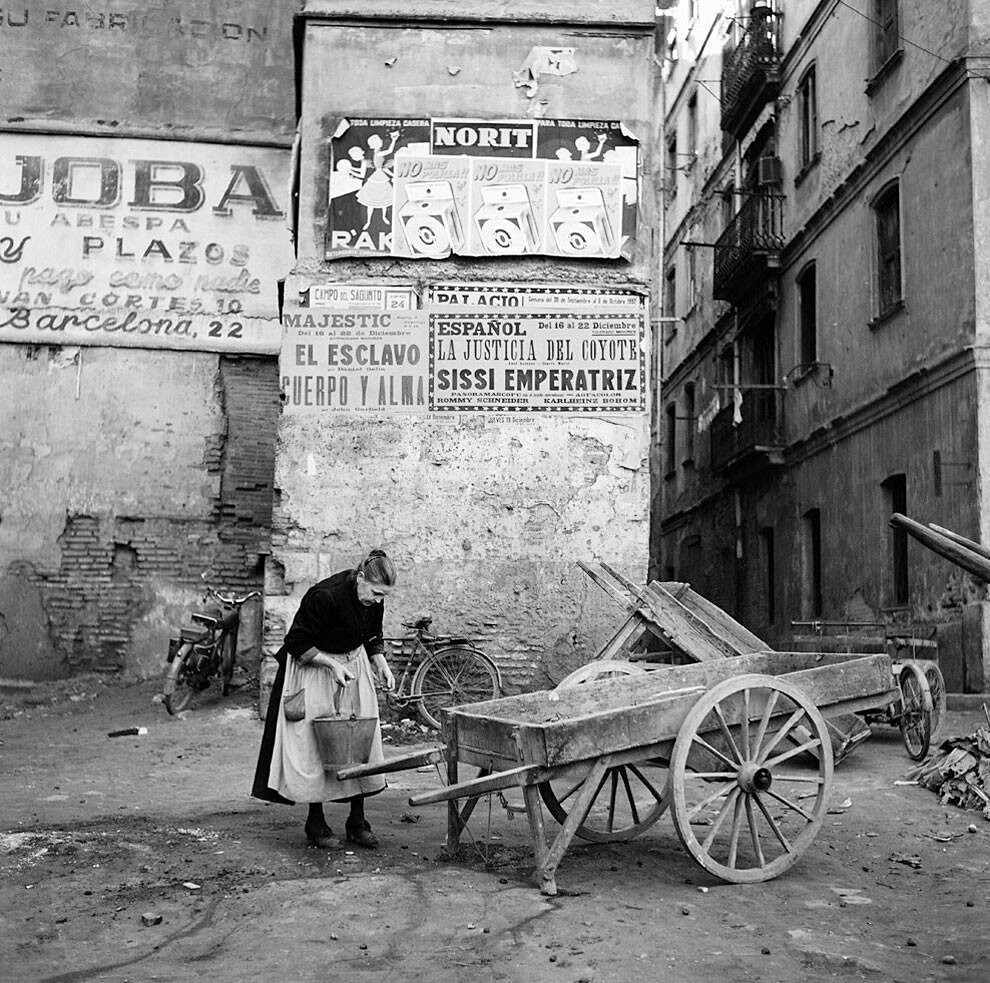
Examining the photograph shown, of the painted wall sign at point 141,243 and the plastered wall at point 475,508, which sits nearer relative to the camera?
the plastered wall at point 475,508

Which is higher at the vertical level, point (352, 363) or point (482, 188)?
point (482, 188)

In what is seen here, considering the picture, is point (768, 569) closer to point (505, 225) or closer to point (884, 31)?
point (884, 31)

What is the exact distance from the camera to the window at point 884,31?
15.7 metres

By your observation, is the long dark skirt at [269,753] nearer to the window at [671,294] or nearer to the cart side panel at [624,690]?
the cart side panel at [624,690]

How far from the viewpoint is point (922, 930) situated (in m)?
5.02

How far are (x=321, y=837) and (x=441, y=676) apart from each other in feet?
15.2

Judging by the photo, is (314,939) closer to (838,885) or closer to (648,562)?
(838,885)

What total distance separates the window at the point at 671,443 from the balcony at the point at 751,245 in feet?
19.0

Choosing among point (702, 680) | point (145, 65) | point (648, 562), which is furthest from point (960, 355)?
point (145, 65)

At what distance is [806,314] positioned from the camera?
1947 cm

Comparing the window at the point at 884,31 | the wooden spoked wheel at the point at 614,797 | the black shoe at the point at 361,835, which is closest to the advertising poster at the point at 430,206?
the wooden spoked wheel at the point at 614,797

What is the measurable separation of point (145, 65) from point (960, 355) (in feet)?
34.9

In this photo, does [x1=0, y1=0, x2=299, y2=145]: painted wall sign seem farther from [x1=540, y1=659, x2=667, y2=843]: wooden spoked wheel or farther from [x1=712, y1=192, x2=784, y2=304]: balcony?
[x1=540, y1=659, x2=667, y2=843]: wooden spoked wheel

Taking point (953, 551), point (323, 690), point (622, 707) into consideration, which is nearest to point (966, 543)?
point (953, 551)
